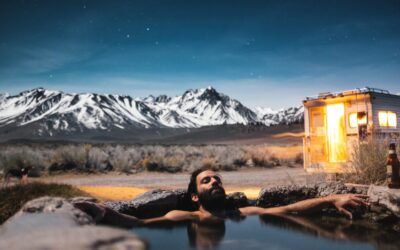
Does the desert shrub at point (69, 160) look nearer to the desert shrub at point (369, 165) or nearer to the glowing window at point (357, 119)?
the glowing window at point (357, 119)

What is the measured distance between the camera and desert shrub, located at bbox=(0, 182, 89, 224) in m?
6.84

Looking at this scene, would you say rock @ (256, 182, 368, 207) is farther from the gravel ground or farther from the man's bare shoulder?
the gravel ground

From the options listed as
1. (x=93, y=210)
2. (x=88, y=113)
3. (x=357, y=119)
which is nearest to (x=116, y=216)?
(x=93, y=210)

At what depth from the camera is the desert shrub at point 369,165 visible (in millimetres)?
7840

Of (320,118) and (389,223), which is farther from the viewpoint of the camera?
(320,118)

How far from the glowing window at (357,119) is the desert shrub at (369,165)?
606 centimetres

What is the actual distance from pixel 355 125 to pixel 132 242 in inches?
520

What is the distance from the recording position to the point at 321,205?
5.80m

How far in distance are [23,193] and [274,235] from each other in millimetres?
4980

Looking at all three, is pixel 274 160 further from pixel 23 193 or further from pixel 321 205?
pixel 321 205

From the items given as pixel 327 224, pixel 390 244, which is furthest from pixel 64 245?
pixel 327 224

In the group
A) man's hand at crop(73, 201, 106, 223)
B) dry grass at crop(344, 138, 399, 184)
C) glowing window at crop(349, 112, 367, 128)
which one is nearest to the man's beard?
man's hand at crop(73, 201, 106, 223)

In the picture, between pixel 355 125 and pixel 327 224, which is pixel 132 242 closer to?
pixel 327 224

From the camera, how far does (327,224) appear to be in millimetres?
5363
